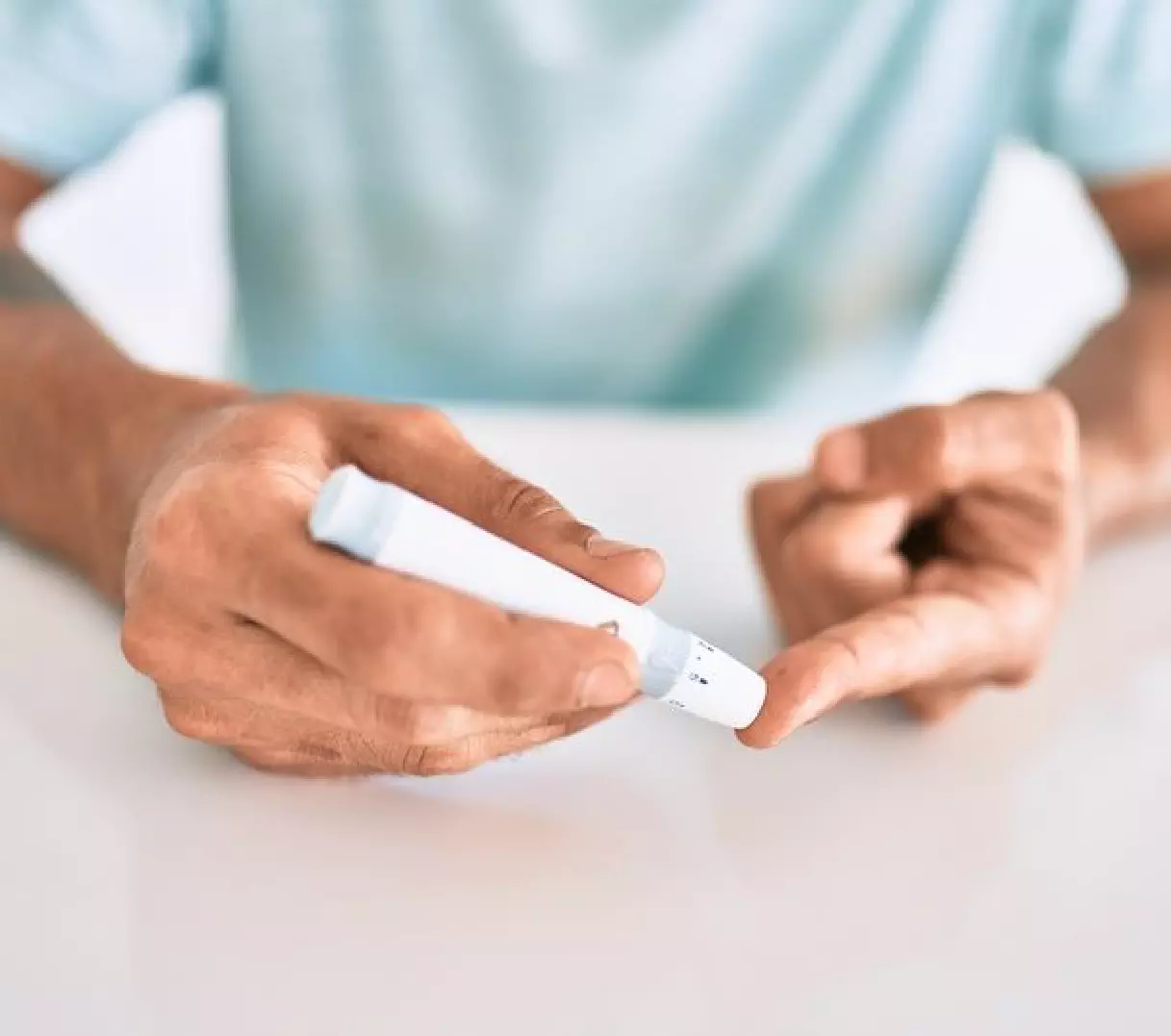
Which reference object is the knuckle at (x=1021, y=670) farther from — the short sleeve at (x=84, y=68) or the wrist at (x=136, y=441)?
the short sleeve at (x=84, y=68)

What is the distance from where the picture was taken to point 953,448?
1.58 feet

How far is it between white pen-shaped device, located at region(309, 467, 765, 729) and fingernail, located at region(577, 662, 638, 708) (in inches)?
0.9

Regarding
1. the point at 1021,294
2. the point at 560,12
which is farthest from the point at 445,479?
the point at 1021,294

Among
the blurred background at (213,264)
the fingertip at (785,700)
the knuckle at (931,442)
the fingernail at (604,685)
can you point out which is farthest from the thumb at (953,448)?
the blurred background at (213,264)

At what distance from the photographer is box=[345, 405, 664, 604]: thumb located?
341 mm

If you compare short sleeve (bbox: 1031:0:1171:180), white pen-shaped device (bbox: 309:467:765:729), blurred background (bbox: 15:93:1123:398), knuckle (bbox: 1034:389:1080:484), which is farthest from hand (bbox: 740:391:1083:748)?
blurred background (bbox: 15:93:1123:398)

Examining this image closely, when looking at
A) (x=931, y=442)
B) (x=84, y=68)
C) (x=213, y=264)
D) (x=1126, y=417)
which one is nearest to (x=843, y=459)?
(x=931, y=442)

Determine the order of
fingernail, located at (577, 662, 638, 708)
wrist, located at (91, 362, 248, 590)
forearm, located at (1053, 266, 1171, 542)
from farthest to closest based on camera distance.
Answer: forearm, located at (1053, 266, 1171, 542) → wrist, located at (91, 362, 248, 590) → fingernail, located at (577, 662, 638, 708)

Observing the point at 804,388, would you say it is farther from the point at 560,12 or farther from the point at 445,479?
the point at 445,479

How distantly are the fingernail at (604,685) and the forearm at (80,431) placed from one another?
0.71ft

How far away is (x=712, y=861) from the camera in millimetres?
412

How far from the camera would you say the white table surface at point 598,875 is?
36 cm

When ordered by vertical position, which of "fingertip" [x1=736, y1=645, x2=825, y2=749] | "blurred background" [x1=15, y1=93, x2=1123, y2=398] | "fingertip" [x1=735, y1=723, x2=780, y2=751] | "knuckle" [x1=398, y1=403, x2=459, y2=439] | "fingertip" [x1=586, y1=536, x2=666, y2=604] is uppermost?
"knuckle" [x1=398, y1=403, x2=459, y2=439]

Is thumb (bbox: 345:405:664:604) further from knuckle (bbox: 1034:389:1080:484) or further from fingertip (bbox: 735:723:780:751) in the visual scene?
knuckle (bbox: 1034:389:1080:484)
